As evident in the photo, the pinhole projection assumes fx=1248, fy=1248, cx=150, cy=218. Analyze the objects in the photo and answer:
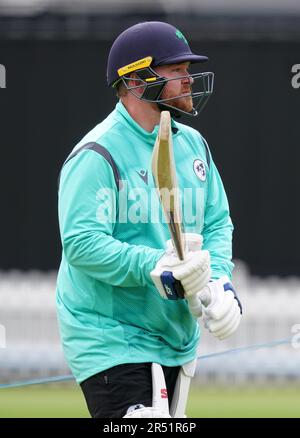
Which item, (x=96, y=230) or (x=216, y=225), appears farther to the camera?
(x=216, y=225)

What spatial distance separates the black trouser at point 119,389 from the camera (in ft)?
17.1

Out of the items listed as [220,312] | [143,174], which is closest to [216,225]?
[143,174]

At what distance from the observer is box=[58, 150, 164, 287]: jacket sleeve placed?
5.14 m

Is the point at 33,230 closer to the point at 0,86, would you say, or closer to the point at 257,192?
the point at 0,86

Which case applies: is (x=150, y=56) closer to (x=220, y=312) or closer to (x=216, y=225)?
(x=216, y=225)

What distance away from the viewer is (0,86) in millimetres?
13305

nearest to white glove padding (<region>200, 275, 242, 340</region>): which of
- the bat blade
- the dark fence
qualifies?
the bat blade

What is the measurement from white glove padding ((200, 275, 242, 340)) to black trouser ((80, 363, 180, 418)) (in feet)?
1.17

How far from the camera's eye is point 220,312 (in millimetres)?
5129

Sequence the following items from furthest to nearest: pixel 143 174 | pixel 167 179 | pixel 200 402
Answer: pixel 200 402 < pixel 143 174 < pixel 167 179

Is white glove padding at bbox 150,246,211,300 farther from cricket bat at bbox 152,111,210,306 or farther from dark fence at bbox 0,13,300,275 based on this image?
dark fence at bbox 0,13,300,275

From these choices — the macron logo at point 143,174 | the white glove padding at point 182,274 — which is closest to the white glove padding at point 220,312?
the white glove padding at point 182,274

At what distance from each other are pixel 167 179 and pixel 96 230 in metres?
0.48
